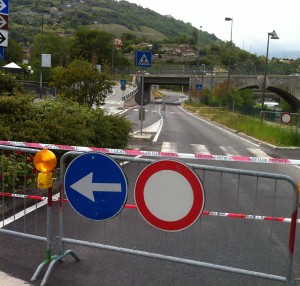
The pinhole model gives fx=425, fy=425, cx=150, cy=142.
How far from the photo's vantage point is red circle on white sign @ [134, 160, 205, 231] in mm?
4004

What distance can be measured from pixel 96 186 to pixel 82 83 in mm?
13667

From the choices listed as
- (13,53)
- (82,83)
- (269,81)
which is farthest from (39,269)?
(13,53)

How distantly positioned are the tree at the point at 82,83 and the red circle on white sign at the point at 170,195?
43.4 feet

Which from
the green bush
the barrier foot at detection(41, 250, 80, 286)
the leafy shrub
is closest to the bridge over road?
the green bush

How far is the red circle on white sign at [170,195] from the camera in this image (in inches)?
158

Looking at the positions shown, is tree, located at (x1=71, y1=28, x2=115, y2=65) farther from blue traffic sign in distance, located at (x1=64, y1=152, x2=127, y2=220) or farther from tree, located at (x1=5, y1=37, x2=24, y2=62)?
blue traffic sign in distance, located at (x1=64, y1=152, x2=127, y2=220)

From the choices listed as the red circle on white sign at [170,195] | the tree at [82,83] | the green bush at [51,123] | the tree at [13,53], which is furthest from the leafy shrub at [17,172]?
the tree at [13,53]

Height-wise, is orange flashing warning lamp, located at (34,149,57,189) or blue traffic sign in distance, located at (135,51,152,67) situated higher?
blue traffic sign in distance, located at (135,51,152,67)

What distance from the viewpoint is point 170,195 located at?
13.4 feet

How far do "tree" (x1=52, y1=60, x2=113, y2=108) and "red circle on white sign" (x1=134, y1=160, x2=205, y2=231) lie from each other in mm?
13228

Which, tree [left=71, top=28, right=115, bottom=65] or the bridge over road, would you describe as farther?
tree [left=71, top=28, right=115, bottom=65]

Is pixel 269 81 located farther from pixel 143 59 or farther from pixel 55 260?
pixel 55 260

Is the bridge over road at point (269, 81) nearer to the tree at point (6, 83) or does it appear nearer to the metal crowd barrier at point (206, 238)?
the tree at point (6, 83)

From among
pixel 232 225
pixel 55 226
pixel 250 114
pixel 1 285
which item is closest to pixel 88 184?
pixel 1 285
